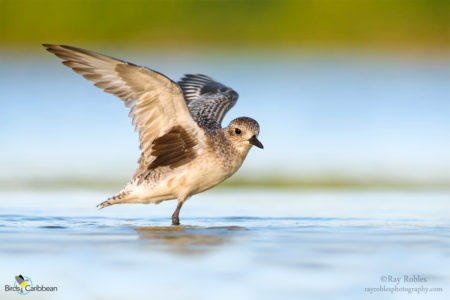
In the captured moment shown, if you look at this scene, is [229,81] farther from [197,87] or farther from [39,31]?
[197,87]

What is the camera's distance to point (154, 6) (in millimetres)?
29641

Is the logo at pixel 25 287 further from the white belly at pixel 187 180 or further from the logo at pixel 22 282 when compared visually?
the white belly at pixel 187 180

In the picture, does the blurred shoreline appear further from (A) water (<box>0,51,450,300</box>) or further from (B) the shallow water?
(B) the shallow water

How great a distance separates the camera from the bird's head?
10.2m

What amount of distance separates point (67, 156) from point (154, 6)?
15521mm

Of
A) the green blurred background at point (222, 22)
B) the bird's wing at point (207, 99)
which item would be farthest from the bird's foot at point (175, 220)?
the green blurred background at point (222, 22)

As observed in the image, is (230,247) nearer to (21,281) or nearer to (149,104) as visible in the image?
(21,281)

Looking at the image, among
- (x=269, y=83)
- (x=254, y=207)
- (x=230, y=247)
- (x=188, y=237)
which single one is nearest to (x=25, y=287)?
(x=230, y=247)

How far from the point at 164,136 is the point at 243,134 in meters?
0.90

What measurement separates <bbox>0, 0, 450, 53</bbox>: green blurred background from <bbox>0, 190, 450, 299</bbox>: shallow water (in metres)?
18.2

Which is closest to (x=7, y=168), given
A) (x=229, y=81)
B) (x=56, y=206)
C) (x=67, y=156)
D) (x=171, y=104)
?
(x=67, y=156)

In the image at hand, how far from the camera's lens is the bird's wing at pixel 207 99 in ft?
36.7

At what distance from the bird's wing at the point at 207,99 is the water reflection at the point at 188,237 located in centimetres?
A: 160

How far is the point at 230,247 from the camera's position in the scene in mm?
8055
